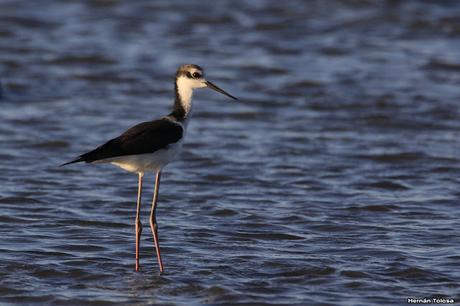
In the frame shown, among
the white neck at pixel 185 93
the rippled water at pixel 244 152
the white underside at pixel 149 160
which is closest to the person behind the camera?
the rippled water at pixel 244 152

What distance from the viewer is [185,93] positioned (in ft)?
28.5

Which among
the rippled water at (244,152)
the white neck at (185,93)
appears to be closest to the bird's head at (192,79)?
the white neck at (185,93)

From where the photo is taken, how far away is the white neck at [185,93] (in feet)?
28.4

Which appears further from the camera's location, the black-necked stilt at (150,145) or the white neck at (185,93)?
the white neck at (185,93)

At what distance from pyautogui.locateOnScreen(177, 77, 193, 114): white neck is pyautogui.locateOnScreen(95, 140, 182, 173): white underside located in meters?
0.45

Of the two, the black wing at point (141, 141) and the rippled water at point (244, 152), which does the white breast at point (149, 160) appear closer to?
the black wing at point (141, 141)

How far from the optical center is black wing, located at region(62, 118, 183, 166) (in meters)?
7.80

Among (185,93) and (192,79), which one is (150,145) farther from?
(192,79)

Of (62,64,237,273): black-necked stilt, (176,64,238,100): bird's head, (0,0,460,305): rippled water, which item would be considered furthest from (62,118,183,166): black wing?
(0,0,460,305): rippled water

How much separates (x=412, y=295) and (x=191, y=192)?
356 centimetres

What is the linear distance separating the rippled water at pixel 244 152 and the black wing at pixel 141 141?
91 centimetres

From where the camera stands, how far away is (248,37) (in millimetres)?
18562

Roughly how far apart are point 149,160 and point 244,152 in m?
4.05

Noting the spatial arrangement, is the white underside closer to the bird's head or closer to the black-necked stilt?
the black-necked stilt
